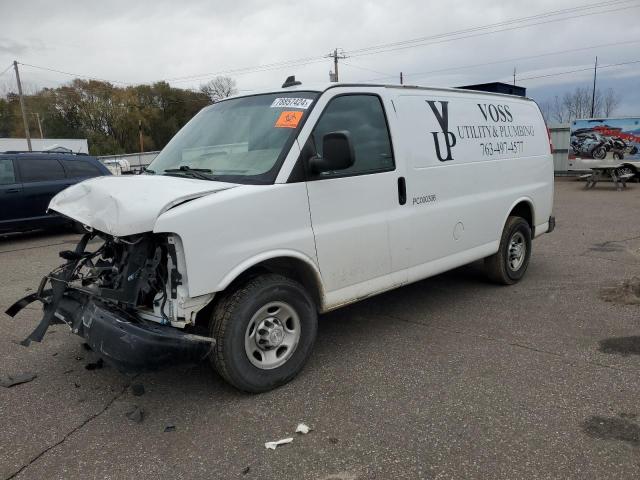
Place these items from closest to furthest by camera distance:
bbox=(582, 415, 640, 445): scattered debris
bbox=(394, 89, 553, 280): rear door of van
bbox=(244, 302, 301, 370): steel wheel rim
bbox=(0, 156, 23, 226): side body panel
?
1. bbox=(582, 415, 640, 445): scattered debris
2. bbox=(244, 302, 301, 370): steel wheel rim
3. bbox=(394, 89, 553, 280): rear door of van
4. bbox=(0, 156, 23, 226): side body panel

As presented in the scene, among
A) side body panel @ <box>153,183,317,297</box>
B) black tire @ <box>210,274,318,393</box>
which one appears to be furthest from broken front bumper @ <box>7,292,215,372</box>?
side body panel @ <box>153,183,317,297</box>

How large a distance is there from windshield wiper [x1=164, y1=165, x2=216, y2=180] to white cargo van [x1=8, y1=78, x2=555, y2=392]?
0.02 meters

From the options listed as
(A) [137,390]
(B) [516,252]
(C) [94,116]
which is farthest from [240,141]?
(C) [94,116]

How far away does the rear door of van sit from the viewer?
4.53 meters

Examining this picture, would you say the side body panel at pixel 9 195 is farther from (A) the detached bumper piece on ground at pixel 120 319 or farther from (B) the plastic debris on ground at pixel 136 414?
(B) the plastic debris on ground at pixel 136 414

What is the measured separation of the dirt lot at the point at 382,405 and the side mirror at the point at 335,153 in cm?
156

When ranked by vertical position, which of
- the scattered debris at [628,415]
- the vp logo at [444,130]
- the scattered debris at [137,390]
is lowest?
the scattered debris at [628,415]

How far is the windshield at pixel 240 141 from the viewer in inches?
144

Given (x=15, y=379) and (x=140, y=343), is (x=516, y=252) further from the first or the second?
(x=15, y=379)

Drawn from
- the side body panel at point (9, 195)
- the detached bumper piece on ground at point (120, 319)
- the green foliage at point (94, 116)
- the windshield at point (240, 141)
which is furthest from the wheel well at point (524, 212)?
the green foliage at point (94, 116)

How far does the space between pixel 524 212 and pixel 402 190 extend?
267cm

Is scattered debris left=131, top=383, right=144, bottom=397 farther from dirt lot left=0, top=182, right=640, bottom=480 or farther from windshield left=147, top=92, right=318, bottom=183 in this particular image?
windshield left=147, top=92, right=318, bottom=183

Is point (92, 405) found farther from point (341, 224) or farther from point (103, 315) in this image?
point (341, 224)

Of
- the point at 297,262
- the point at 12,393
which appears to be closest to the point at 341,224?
the point at 297,262
